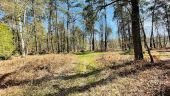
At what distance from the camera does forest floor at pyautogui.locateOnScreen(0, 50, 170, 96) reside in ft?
40.9

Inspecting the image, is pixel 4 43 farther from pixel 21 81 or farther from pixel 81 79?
pixel 81 79

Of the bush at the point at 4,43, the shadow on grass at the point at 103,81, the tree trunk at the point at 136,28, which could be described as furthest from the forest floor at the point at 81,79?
the bush at the point at 4,43

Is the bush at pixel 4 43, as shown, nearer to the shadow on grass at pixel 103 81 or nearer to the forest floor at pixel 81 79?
the forest floor at pixel 81 79

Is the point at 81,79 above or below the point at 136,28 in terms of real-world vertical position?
below

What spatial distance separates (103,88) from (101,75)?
3622mm

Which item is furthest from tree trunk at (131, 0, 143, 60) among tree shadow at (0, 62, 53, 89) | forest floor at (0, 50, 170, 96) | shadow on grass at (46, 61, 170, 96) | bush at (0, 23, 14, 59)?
bush at (0, 23, 14, 59)

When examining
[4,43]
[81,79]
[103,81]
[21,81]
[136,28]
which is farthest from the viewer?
[4,43]

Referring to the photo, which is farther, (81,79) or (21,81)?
(21,81)

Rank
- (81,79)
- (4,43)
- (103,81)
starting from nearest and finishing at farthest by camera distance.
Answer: (103,81) → (81,79) → (4,43)

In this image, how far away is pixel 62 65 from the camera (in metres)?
22.4

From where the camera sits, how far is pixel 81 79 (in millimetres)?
16500

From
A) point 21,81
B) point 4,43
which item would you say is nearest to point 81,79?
point 21,81

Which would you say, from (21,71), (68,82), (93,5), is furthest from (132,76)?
(21,71)

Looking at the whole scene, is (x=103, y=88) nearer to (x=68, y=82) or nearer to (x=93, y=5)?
(x=68, y=82)
